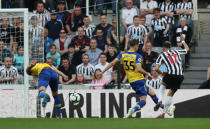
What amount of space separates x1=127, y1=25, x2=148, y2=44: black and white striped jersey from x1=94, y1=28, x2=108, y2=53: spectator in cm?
67

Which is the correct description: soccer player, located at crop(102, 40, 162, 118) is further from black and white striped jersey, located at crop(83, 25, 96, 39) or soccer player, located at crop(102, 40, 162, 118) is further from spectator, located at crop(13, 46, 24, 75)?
black and white striped jersey, located at crop(83, 25, 96, 39)

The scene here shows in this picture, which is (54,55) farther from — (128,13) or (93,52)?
(128,13)

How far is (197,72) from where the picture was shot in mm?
14797

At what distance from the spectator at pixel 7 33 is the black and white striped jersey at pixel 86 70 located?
5.81ft

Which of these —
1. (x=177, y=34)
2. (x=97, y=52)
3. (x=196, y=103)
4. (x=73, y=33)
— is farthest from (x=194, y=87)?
(x=73, y=33)

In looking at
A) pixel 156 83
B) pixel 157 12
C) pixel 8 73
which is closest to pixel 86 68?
pixel 156 83

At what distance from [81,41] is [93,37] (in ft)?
1.09

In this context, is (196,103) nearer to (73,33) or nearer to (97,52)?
(97,52)

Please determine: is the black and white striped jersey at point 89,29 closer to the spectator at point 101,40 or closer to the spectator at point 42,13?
the spectator at point 101,40

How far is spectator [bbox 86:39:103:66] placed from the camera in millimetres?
14946

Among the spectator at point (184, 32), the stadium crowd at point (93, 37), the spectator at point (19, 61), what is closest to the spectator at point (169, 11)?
the stadium crowd at point (93, 37)

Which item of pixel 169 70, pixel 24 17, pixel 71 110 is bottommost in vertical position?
pixel 71 110

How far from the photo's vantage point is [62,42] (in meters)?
15.8

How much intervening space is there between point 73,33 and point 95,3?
1.21 metres
